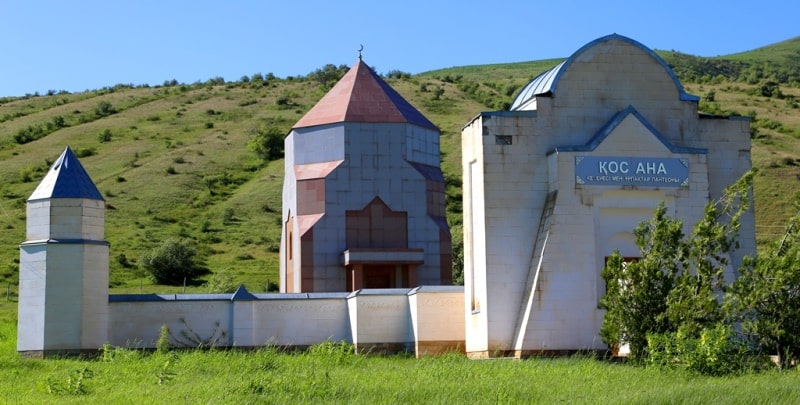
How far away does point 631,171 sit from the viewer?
26531mm

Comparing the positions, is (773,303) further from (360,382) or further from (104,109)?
(104,109)

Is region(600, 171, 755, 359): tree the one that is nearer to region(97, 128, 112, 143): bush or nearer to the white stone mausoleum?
the white stone mausoleum

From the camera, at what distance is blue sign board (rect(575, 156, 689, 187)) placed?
86.5 ft

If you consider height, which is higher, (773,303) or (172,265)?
(172,265)

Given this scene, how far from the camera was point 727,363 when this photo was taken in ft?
68.5

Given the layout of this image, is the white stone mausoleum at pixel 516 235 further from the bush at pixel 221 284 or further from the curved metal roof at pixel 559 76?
the bush at pixel 221 284

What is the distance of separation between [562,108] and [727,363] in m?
8.56

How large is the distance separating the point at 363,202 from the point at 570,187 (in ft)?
35.7

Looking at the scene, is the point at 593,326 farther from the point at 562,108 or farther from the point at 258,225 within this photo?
the point at 258,225

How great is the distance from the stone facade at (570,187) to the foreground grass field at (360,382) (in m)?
2.04

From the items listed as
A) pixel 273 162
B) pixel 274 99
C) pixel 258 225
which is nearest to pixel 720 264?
pixel 258 225

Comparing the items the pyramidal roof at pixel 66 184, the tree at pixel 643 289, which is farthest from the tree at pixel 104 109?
the tree at pixel 643 289

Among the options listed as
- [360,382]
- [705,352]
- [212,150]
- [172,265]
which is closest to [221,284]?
[172,265]

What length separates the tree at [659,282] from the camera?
2302cm
